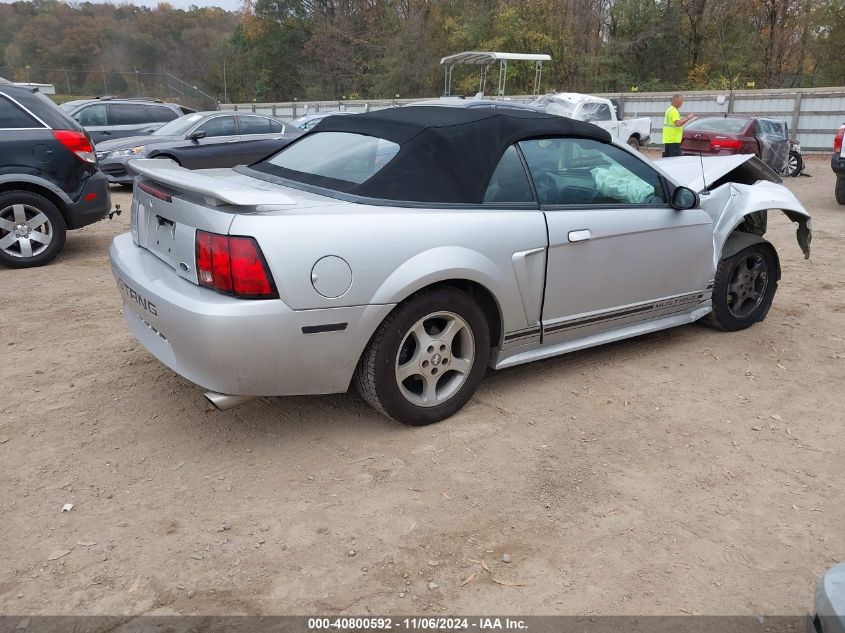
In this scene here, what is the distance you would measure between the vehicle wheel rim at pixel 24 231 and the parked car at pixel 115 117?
7.20 meters

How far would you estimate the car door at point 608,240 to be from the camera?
390cm

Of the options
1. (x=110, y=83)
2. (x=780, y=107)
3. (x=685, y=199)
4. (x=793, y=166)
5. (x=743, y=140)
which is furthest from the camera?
(x=110, y=83)

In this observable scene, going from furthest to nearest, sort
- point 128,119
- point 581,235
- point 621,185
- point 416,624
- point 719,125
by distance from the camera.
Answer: point 719,125 < point 128,119 < point 621,185 < point 581,235 < point 416,624

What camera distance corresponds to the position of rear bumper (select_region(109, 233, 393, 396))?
2979 mm

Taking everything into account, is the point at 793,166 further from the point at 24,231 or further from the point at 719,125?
the point at 24,231

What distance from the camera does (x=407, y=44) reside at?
42.0 meters

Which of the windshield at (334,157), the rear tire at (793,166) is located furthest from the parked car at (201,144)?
the rear tire at (793,166)

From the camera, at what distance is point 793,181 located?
16.2m

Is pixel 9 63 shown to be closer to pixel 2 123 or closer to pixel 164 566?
pixel 2 123

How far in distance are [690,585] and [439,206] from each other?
6.59 ft

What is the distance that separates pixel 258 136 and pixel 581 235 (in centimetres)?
971

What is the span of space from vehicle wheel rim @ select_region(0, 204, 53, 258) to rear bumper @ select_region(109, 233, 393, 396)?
4251 mm

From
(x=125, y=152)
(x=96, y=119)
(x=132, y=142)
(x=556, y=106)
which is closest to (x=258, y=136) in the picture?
(x=132, y=142)

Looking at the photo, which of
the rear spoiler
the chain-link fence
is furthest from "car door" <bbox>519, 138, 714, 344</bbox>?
the chain-link fence
